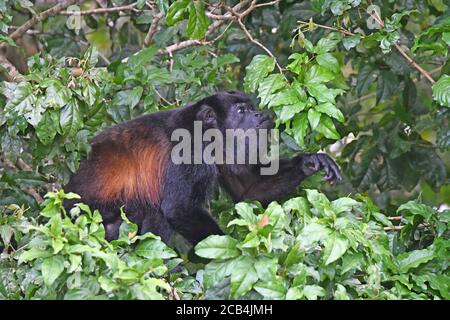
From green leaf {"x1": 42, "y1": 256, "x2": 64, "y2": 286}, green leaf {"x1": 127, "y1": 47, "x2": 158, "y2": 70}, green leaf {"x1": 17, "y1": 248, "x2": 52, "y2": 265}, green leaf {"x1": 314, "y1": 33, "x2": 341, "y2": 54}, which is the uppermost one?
green leaf {"x1": 314, "y1": 33, "x2": 341, "y2": 54}

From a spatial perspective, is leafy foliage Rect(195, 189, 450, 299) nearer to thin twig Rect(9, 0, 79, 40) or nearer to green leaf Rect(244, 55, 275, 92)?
green leaf Rect(244, 55, 275, 92)

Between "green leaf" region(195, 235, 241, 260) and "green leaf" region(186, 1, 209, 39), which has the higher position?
"green leaf" region(186, 1, 209, 39)

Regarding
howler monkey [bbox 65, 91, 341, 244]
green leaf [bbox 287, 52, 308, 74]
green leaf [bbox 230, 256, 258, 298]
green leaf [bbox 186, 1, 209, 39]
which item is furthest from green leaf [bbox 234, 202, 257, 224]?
green leaf [bbox 186, 1, 209, 39]

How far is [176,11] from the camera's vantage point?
4.10 m

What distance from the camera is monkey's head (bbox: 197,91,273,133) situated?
4.66 metres

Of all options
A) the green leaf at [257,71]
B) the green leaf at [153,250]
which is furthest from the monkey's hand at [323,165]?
the green leaf at [153,250]

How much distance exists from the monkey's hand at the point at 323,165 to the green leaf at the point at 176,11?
38.5 inches

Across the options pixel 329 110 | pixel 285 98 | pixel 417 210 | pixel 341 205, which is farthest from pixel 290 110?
pixel 417 210

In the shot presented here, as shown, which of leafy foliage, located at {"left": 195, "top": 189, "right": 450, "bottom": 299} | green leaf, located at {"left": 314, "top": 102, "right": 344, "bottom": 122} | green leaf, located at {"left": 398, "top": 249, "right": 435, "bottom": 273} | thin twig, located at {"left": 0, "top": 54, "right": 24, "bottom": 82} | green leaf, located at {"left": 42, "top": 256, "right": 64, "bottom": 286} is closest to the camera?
green leaf, located at {"left": 42, "top": 256, "right": 64, "bottom": 286}

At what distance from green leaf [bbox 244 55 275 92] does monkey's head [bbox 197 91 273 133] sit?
0.68 m

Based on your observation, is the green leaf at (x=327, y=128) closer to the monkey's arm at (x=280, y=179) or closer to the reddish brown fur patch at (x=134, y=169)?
the monkey's arm at (x=280, y=179)

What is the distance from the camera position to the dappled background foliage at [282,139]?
9.75 feet

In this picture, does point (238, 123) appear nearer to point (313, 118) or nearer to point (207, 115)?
point (207, 115)

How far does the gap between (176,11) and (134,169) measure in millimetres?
928
